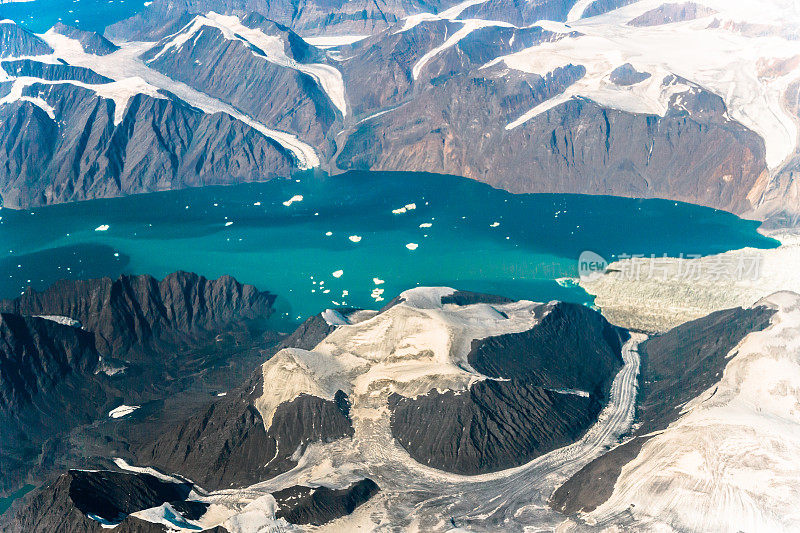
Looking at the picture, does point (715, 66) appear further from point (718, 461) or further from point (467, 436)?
point (718, 461)

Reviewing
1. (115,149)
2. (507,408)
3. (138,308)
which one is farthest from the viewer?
(115,149)

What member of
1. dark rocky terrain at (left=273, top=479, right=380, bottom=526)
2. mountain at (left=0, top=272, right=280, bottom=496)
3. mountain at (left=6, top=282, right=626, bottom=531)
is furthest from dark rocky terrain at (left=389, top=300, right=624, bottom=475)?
mountain at (left=0, top=272, right=280, bottom=496)

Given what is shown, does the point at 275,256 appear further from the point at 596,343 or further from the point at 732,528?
the point at 732,528

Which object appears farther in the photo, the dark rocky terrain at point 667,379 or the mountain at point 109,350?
the mountain at point 109,350

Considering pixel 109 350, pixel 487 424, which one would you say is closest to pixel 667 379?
pixel 487 424

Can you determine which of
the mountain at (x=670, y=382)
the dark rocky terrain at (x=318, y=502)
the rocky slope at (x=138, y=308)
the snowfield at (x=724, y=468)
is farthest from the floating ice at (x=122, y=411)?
the snowfield at (x=724, y=468)

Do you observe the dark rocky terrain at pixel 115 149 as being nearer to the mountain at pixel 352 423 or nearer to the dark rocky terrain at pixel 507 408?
the mountain at pixel 352 423

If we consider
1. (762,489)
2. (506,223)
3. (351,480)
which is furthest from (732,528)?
(506,223)
